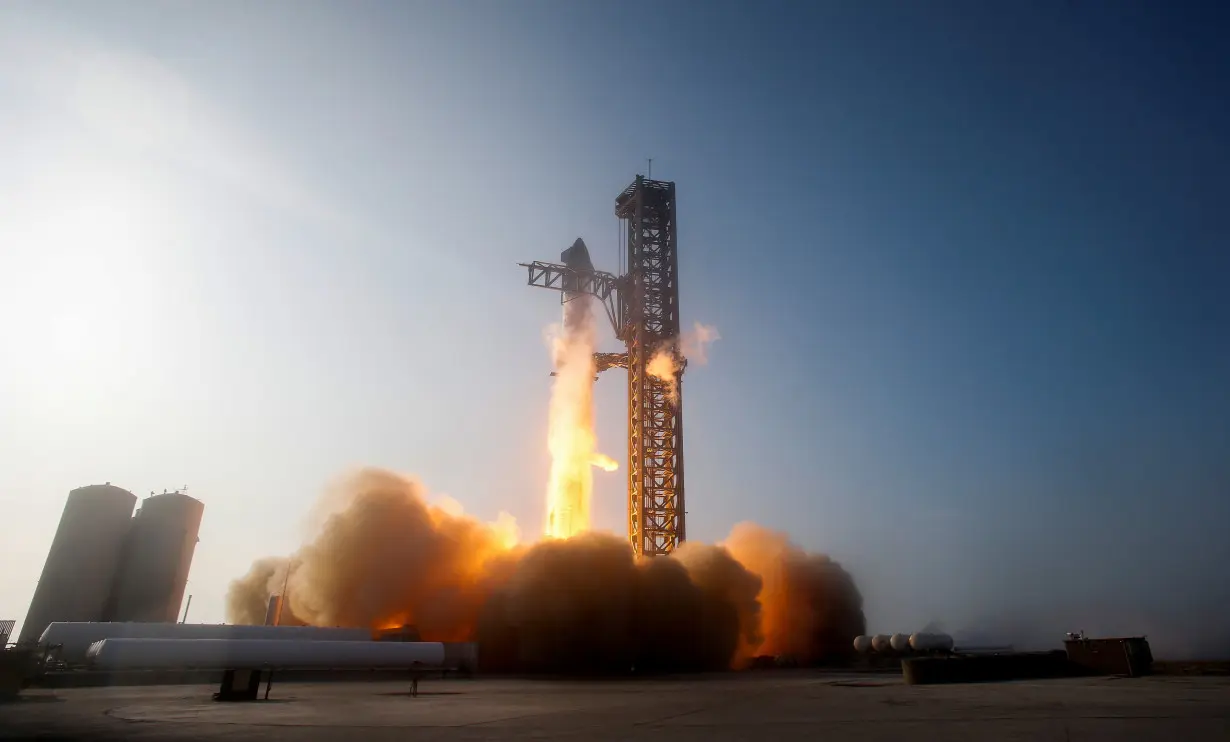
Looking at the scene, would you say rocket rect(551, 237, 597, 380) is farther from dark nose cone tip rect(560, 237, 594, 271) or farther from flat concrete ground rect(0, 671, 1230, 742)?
flat concrete ground rect(0, 671, 1230, 742)

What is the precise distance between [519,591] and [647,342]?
2155 cm

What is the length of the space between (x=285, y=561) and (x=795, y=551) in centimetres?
4740

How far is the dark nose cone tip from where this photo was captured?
59.2m

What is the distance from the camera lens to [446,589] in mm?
49906

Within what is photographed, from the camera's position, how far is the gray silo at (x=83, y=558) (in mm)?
55938

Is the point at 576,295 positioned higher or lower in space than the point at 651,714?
higher

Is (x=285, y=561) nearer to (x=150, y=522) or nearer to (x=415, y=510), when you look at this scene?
(x=150, y=522)

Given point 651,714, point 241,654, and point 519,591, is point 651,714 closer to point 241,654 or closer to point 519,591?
point 241,654

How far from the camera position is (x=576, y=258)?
5931 cm

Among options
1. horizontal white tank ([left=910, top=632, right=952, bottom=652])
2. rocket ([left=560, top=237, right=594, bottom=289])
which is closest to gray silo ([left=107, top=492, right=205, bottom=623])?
rocket ([left=560, top=237, right=594, bottom=289])

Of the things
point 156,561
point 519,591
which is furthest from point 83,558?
point 519,591

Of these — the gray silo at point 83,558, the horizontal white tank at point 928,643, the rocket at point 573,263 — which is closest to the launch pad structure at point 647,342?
the rocket at point 573,263

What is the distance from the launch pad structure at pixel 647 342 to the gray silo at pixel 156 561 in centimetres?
3700

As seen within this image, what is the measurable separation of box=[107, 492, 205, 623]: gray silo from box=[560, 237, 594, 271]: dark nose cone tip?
39223 millimetres
